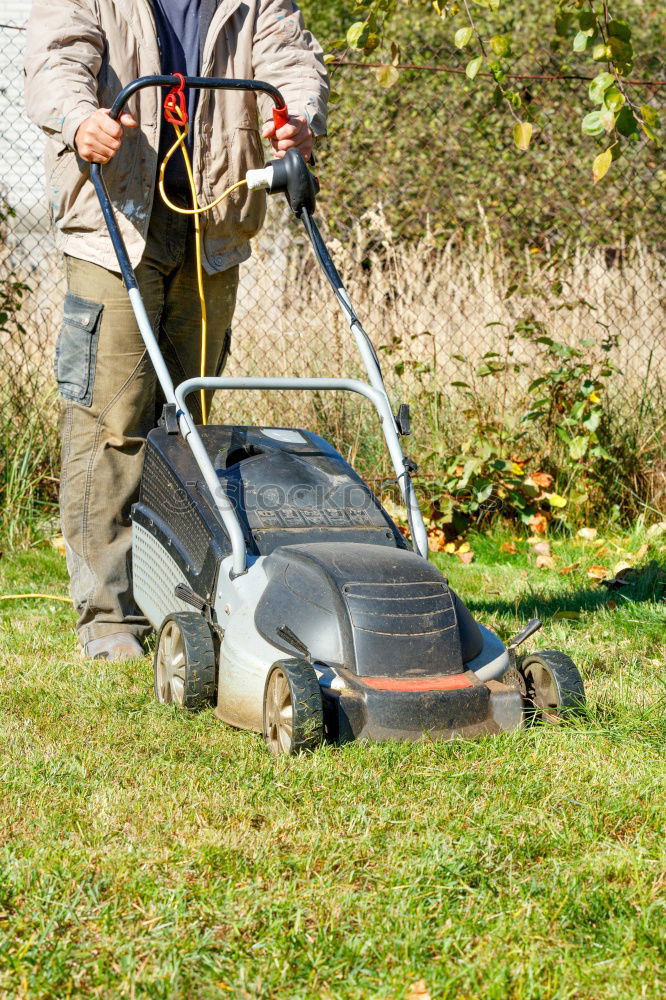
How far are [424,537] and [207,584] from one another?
0.55 m

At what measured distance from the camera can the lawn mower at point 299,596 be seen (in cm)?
245

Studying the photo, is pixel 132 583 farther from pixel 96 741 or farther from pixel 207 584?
pixel 96 741

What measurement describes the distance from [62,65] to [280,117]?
581 millimetres

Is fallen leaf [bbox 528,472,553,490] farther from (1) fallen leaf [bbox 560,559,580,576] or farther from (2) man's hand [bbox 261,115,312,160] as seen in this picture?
(2) man's hand [bbox 261,115,312,160]

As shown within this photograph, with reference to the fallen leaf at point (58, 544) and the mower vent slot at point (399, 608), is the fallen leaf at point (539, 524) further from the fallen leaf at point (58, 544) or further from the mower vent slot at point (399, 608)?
the mower vent slot at point (399, 608)

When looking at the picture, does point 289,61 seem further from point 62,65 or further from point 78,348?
point 78,348

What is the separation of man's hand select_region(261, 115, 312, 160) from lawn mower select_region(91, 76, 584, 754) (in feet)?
0.38

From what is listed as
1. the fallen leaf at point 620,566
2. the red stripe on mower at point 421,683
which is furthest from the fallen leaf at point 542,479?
the red stripe on mower at point 421,683

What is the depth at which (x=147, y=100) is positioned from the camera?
125 inches

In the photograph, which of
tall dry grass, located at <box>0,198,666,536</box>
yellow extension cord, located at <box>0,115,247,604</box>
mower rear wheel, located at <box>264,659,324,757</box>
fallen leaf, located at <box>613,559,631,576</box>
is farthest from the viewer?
tall dry grass, located at <box>0,198,666,536</box>

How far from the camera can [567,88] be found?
562cm

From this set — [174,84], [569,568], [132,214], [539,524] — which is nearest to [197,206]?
[132,214]

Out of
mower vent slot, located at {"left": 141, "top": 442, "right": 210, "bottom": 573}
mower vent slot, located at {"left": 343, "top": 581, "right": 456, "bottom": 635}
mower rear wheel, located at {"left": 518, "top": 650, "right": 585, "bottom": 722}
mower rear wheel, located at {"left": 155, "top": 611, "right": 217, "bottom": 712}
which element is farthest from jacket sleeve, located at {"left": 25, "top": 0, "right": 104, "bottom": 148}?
mower rear wheel, located at {"left": 518, "top": 650, "right": 585, "bottom": 722}

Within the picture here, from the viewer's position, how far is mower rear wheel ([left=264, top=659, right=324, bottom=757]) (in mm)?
2338
